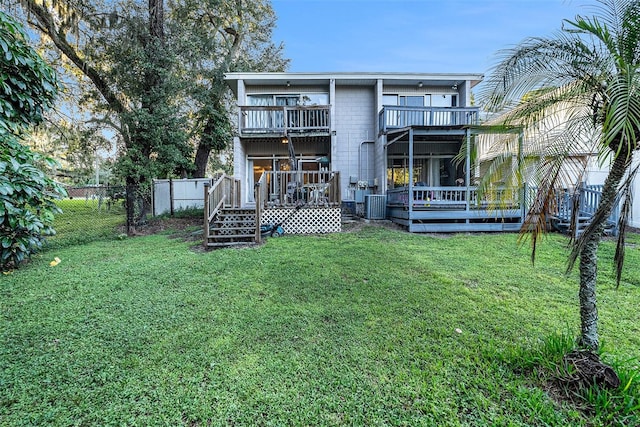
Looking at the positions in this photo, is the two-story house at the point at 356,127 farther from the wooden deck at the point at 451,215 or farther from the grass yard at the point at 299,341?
the grass yard at the point at 299,341

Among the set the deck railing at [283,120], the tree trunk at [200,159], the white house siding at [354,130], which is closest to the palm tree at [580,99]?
the deck railing at [283,120]

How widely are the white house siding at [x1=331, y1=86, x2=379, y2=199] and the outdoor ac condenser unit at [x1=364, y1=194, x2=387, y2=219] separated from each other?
1683mm

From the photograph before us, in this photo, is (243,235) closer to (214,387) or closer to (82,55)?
(214,387)

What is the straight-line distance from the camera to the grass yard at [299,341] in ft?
7.15

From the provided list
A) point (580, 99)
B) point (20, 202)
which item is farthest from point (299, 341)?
point (20, 202)

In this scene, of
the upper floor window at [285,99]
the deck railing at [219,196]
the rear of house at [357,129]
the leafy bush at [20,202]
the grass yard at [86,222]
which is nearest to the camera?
the leafy bush at [20,202]

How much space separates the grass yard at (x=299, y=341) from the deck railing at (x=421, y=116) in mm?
7207

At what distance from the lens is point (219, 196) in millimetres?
8484

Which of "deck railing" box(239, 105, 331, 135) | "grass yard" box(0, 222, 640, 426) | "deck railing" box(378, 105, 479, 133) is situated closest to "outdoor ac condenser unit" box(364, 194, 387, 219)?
"deck railing" box(378, 105, 479, 133)

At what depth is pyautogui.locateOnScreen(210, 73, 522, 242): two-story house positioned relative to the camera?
10.9 m

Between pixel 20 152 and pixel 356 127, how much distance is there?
10.5 m

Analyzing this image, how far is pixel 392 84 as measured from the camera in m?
12.1

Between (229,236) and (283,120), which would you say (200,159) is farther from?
(229,236)

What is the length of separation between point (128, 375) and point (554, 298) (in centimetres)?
539
